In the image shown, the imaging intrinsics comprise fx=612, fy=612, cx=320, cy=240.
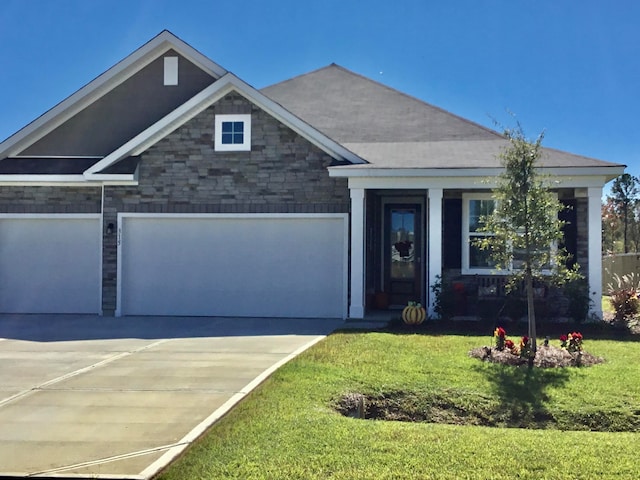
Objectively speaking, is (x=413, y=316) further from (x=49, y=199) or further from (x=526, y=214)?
(x=49, y=199)

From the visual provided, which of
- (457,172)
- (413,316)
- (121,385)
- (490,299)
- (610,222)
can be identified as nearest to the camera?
(121,385)

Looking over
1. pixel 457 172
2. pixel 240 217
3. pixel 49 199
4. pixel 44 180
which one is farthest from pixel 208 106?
pixel 457 172

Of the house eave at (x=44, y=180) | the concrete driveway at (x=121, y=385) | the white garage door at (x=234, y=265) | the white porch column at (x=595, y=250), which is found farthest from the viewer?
the house eave at (x=44, y=180)

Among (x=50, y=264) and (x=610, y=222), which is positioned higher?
(x=610, y=222)

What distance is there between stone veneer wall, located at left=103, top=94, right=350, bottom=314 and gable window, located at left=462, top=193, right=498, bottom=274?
2.59 m

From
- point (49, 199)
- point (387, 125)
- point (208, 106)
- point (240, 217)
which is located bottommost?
point (240, 217)

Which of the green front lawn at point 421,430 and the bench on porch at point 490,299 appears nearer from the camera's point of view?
the green front lawn at point 421,430

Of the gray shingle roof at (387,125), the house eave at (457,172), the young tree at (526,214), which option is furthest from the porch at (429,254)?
the young tree at (526,214)

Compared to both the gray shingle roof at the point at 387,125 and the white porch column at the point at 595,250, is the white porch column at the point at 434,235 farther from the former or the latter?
the white porch column at the point at 595,250

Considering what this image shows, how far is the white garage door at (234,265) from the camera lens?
1300 centimetres

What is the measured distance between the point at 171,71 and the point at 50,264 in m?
5.36

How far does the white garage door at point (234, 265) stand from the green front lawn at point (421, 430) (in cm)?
489

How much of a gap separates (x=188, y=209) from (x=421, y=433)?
9177 mm

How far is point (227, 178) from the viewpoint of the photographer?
1311cm
